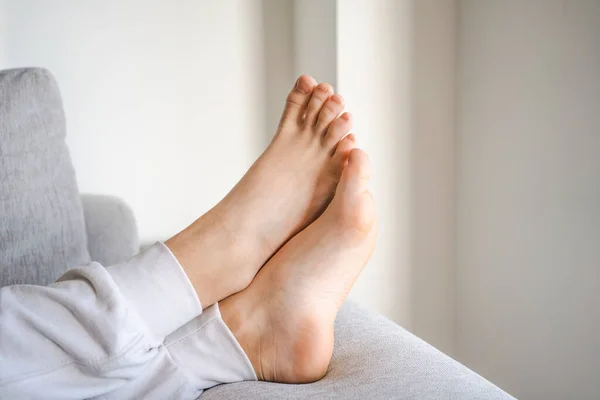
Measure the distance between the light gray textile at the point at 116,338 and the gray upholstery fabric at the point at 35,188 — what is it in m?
0.25

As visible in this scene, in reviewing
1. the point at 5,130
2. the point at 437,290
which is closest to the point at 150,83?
the point at 5,130

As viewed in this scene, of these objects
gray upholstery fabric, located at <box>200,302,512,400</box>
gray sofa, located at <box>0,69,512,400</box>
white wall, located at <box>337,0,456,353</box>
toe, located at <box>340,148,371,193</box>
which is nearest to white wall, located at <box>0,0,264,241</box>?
white wall, located at <box>337,0,456,353</box>

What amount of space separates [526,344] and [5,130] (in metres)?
1.19

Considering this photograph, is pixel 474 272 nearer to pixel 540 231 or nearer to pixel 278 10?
pixel 540 231

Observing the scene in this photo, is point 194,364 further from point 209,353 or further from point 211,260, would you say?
point 211,260

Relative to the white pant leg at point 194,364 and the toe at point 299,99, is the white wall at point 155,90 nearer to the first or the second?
the toe at point 299,99

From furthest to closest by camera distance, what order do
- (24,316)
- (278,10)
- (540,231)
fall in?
(278,10)
(540,231)
(24,316)

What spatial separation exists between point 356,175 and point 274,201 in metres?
0.13

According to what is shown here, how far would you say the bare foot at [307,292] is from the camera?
2.31ft

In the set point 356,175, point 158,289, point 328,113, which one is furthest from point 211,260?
point 328,113

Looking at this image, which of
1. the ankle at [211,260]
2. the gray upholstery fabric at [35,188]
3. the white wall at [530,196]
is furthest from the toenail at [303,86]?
the white wall at [530,196]

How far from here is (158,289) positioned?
0.65 meters

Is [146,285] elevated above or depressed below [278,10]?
below

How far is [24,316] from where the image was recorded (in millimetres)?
571
